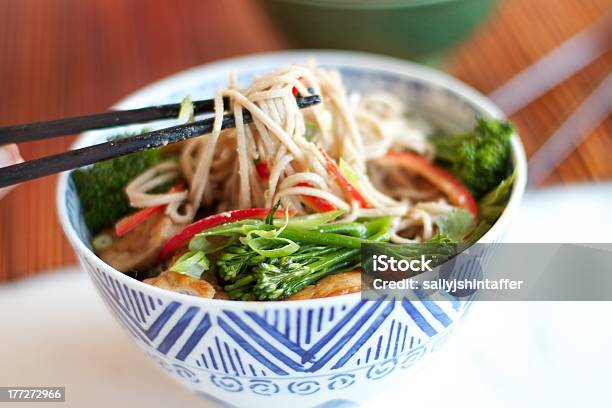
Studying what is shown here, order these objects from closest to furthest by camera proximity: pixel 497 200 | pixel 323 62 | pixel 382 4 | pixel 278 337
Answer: pixel 278 337 → pixel 497 200 → pixel 323 62 → pixel 382 4

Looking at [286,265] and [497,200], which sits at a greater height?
[497,200]

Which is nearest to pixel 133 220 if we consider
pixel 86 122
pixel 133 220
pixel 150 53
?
pixel 133 220

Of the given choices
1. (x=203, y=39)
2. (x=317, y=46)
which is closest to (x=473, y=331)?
(x=317, y=46)

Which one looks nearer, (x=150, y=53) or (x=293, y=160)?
Result: (x=293, y=160)

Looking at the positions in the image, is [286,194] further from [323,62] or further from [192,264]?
[323,62]

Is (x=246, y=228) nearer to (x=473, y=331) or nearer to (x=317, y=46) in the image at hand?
(x=473, y=331)

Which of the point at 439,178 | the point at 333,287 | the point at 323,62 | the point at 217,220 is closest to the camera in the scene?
the point at 333,287

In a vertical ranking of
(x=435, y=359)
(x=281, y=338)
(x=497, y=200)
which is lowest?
(x=435, y=359)
